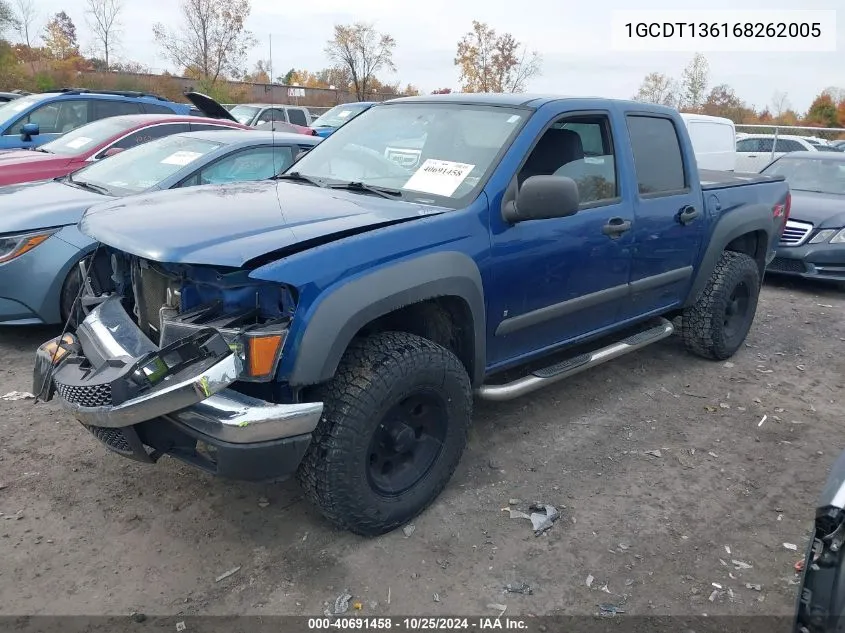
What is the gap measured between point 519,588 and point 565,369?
1393mm

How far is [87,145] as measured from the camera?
6777 millimetres

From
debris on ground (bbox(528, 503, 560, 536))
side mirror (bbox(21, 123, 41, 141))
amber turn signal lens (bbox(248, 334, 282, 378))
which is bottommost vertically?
debris on ground (bbox(528, 503, 560, 536))

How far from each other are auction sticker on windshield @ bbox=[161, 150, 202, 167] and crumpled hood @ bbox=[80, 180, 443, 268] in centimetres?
199

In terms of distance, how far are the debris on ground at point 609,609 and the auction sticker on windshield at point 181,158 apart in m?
4.29

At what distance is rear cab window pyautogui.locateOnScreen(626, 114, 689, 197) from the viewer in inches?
167

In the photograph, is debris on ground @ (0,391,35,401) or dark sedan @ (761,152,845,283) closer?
debris on ground @ (0,391,35,401)

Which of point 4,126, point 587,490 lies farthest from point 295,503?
point 4,126

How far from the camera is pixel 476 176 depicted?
11.0 ft

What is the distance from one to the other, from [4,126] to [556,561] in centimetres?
866

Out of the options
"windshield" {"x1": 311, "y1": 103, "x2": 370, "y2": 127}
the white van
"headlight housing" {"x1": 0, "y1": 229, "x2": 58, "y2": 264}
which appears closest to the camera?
"headlight housing" {"x1": 0, "y1": 229, "x2": 58, "y2": 264}

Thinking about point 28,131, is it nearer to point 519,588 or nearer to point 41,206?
point 41,206

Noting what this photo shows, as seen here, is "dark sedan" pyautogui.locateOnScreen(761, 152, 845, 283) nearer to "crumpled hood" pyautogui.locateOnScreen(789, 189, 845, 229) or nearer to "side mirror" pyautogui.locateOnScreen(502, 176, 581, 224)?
"crumpled hood" pyautogui.locateOnScreen(789, 189, 845, 229)

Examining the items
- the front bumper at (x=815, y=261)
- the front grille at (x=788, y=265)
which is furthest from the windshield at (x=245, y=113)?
the front bumper at (x=815, y=261)

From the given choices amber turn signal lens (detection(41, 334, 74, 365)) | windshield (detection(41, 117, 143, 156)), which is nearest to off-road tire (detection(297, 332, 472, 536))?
amber turn signal lens (detection(41, 334, 74, 365))
